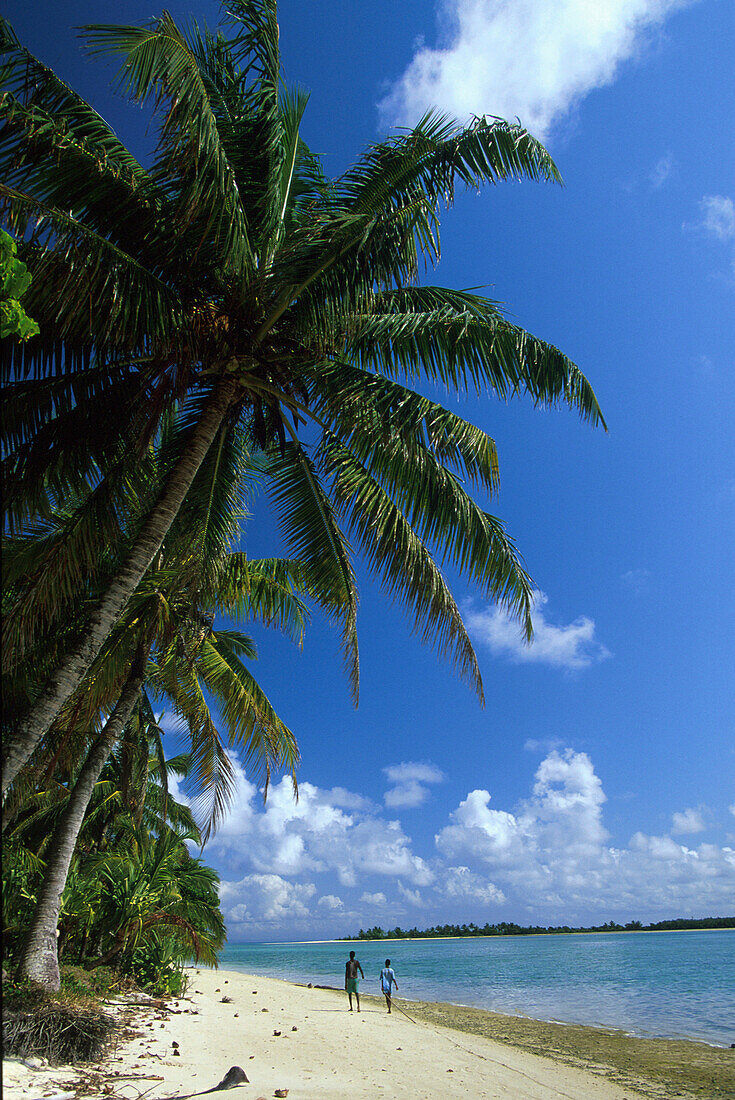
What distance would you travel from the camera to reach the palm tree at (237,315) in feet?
20.1

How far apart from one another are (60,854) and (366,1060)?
495 cm

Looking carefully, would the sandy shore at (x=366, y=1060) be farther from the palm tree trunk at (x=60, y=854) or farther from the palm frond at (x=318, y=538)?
the palm frond at (x=318, y=538)

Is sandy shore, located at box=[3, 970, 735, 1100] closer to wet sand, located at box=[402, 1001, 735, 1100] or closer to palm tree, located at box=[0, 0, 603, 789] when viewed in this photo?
wet sand, located at box=[402, 1001, 735, 1100]

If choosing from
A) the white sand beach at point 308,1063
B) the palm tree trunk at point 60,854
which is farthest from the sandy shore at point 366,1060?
the palm tree trunk at point 60,854

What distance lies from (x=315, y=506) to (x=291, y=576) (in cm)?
425

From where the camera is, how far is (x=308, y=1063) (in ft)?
28.0

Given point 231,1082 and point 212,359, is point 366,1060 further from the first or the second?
point 212,359

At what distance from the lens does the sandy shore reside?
21.5 feet

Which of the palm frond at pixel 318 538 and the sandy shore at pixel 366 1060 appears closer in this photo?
the sandy shore at pixel 366 1060

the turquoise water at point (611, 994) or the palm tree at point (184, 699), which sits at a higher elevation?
the palm tree at point (184, 699)

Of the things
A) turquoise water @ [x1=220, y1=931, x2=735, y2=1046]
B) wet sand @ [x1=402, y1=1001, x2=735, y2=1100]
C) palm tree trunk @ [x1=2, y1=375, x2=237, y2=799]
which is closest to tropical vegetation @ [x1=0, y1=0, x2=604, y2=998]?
palm tree trunk @ [x1=2, y1=375, x2=237, y2=799]

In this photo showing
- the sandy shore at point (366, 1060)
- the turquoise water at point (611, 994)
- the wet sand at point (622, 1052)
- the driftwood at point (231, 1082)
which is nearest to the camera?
the driftwood at point (231, 1082)

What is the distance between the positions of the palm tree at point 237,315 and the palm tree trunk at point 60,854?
3.34 m

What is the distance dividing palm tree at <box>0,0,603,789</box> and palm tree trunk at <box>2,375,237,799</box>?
22 millimetres
